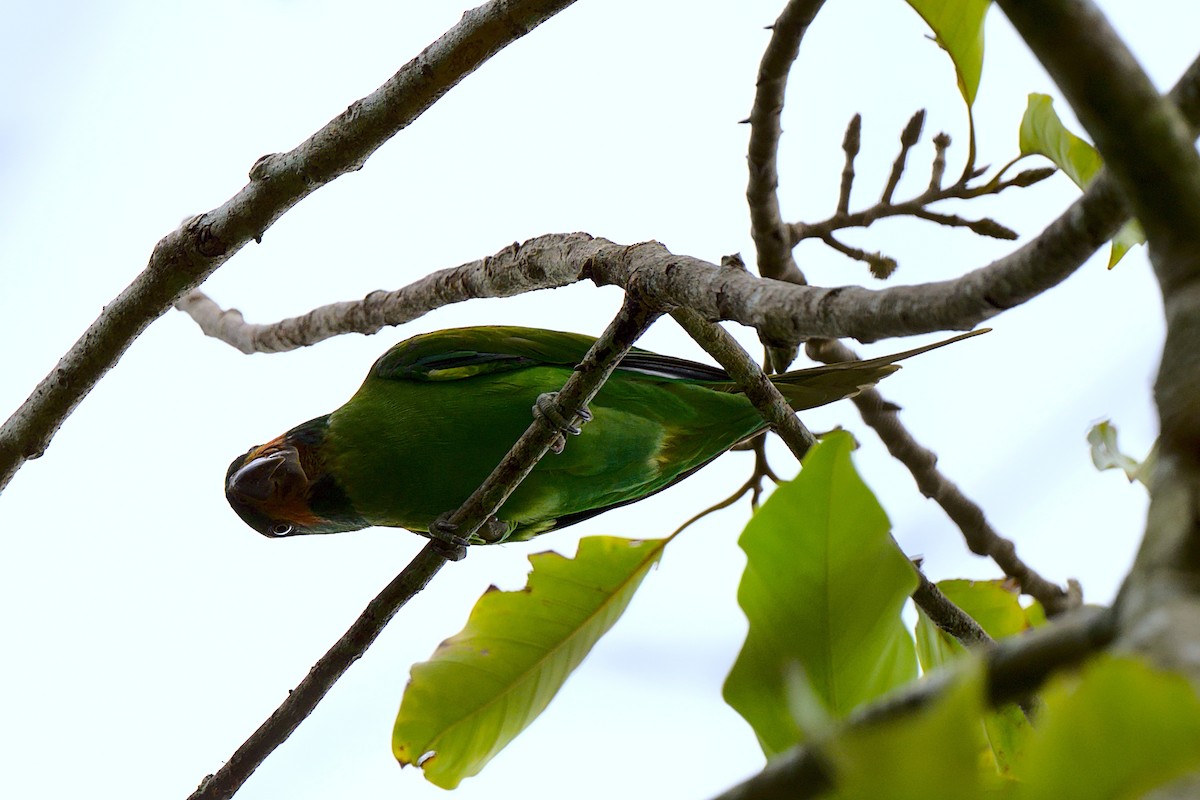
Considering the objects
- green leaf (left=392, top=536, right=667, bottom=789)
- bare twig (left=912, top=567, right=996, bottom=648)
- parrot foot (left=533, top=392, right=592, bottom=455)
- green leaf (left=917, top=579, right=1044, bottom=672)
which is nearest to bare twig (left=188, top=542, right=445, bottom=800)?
green leaf (left=392, top=536, right=667, bottom=789)

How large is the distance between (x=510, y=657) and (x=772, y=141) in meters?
1.43

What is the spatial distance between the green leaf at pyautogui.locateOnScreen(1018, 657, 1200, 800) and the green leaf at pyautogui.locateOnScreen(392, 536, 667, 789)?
5.27 ft

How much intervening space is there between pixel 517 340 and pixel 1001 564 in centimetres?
163

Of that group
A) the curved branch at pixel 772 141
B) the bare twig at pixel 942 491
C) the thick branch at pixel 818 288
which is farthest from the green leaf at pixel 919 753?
the bare twig at pixel 942 491

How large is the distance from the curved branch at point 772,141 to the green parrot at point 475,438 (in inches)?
14.5

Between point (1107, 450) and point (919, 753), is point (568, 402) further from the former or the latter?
point (919, 753)

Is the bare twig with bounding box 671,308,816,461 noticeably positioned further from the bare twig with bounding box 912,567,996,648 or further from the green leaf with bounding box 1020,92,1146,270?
the green leaf with bounding box 1020,92,1146,270

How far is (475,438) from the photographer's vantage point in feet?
8.98

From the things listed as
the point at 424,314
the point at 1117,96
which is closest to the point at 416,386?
the point at 424,314

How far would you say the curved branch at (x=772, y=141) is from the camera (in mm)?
2215

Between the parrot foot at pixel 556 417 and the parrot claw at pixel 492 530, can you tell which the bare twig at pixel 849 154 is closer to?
the parrot foot at pixel 556 417

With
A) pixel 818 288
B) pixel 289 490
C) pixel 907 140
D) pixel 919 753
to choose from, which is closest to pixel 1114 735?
pixel 919 753

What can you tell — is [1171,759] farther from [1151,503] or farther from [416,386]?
[416,386]

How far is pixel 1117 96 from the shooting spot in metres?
0.68
